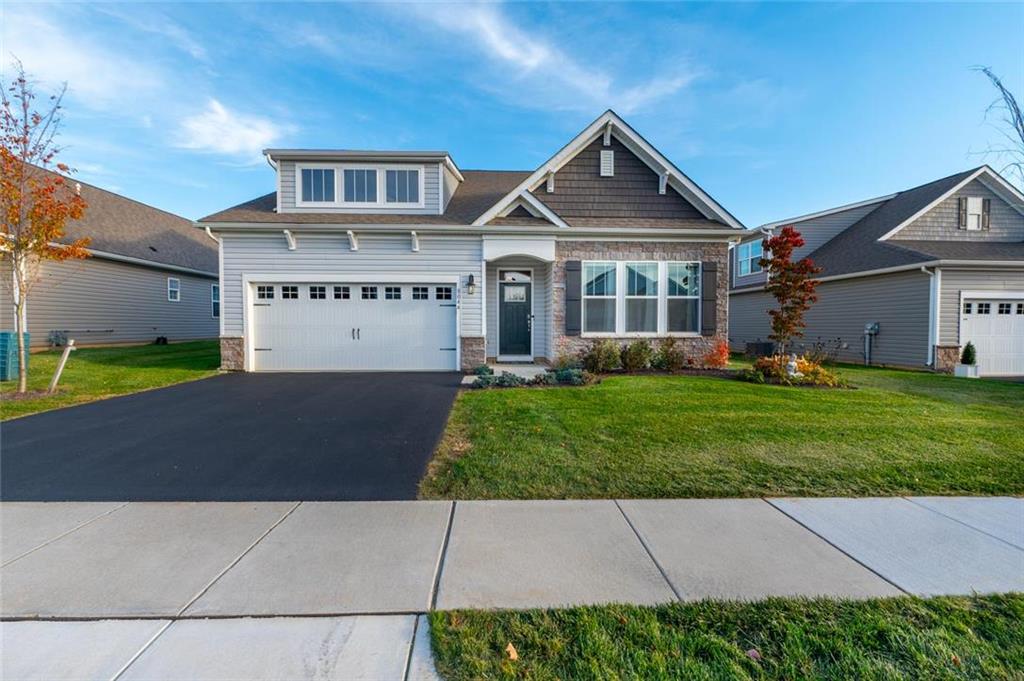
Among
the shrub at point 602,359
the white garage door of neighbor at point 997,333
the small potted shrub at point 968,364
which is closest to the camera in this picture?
the shrub at point 602,359

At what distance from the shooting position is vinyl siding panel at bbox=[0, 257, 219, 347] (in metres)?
14.3

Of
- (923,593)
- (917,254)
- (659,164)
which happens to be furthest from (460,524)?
(917,254)

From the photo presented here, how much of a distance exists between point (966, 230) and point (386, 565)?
20.4m

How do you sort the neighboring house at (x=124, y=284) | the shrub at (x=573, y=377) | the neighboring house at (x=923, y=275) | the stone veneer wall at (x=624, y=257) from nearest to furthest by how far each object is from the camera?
the shrub at (x=573, y=377) → the stone veneer wall at (x=624, y=257) → the neighboring house at (x=923, y=275) → the neighboring house at (x=124, y=284)

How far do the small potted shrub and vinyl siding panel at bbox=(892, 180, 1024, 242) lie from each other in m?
4.28

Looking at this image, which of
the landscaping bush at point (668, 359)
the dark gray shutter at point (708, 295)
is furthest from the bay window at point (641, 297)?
the dark gray shutter at point (708, 295)

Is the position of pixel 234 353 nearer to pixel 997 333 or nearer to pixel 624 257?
pixel 624 257

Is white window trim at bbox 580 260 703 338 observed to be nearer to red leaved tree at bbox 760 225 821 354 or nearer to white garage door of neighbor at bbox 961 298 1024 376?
red leaved tree at bbox 760 225 821 354

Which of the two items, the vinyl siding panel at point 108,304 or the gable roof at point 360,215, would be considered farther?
the vinyl siding panel at point 108,304

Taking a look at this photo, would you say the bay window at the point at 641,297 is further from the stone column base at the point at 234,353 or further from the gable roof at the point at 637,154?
the stone column base at the point at 234,353

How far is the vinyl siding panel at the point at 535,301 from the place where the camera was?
12312 mm

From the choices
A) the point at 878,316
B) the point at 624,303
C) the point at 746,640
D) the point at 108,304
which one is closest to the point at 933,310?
the point at 878,316

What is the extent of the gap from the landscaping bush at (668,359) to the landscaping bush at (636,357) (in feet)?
0.74

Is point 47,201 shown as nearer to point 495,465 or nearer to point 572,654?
point 495,465
